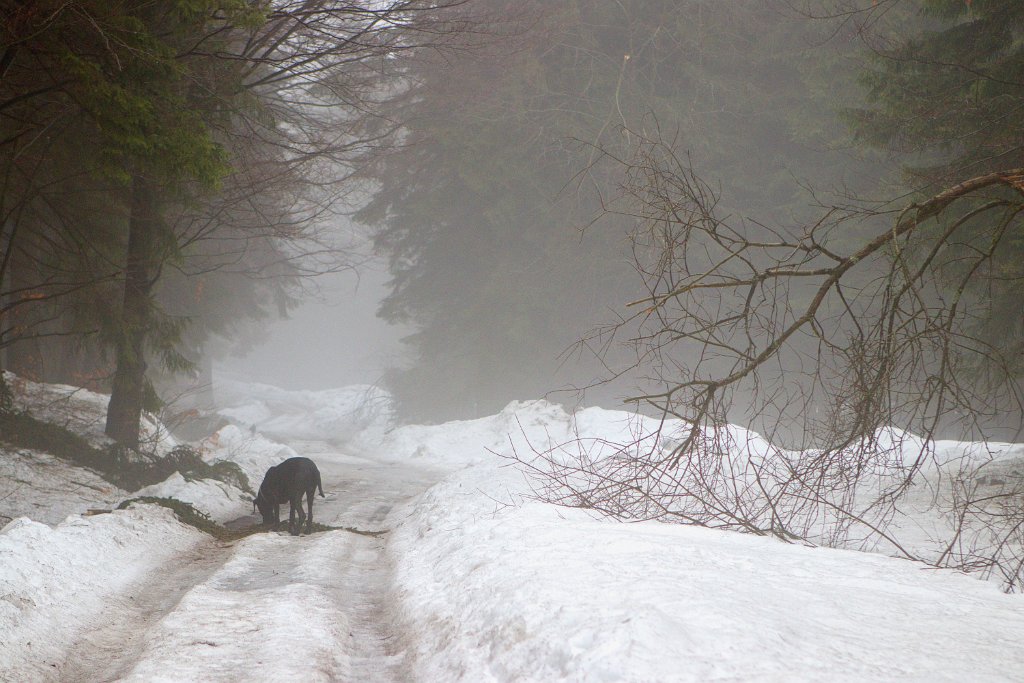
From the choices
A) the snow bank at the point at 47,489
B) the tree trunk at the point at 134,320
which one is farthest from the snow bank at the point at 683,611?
the tree trunk at the point at 134,320

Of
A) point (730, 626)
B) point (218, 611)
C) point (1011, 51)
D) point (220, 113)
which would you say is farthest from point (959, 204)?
point (220, 113)

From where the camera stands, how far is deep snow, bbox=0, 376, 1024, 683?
10.5ft

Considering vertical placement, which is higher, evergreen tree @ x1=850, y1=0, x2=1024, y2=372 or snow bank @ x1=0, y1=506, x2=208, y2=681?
evergreen tree @ x1=850, y1=0, x2=1024, y2=372

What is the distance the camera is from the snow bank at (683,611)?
3082 mm

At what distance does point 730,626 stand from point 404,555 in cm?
463

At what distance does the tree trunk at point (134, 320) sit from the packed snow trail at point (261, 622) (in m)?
5.25

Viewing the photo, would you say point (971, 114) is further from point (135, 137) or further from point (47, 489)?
point (47, 489)

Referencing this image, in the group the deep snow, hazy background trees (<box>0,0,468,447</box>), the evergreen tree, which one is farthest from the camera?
the evergreen tree

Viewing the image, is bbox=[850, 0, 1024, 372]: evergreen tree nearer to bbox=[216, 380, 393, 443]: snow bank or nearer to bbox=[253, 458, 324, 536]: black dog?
bbox=[253, 458, 324, 536]: black dog

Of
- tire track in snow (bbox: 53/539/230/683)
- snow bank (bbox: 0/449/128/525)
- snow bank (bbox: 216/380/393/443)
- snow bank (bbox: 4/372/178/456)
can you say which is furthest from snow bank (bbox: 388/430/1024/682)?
snow bank (bbox: 216/380/393/443)

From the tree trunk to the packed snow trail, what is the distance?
5252 mm

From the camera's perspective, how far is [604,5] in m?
24.4

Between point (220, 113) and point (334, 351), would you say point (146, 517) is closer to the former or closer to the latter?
point (220, 113)

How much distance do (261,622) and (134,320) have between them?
817 cm
